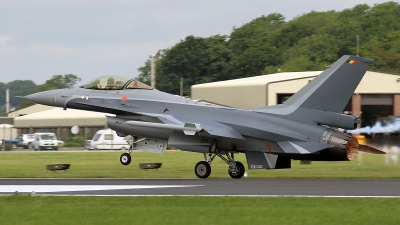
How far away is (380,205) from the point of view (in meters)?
13.8

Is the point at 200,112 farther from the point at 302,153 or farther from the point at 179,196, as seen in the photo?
the point at 179,196

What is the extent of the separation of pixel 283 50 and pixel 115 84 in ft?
310

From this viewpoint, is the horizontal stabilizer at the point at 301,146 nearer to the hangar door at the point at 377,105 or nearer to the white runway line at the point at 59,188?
the white runway line at the point at 59,188

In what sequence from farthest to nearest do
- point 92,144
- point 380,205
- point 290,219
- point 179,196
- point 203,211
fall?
A: point 92,144 < point 179,196 < point 380,205 < point 203,211 < point 290,219

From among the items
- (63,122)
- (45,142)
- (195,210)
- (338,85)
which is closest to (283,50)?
(63,122)

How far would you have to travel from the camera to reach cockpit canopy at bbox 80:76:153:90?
24266 millimetres

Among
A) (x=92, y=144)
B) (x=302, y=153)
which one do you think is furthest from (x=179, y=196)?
(x=92, y=144)

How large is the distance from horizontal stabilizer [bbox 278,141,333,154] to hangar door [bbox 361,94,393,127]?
26.2 metres

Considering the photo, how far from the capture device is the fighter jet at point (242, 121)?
21.0 m

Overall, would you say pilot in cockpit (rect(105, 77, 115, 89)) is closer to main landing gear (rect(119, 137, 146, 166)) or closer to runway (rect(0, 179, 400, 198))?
main landing gear (rect(119, 137, 146, 166))

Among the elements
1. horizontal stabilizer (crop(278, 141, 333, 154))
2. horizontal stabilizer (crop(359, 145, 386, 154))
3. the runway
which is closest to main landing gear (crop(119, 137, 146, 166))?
the runway

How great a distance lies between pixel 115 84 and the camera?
958 inches

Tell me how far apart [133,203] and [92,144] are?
131 feet

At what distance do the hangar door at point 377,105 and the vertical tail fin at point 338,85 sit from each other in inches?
1015
